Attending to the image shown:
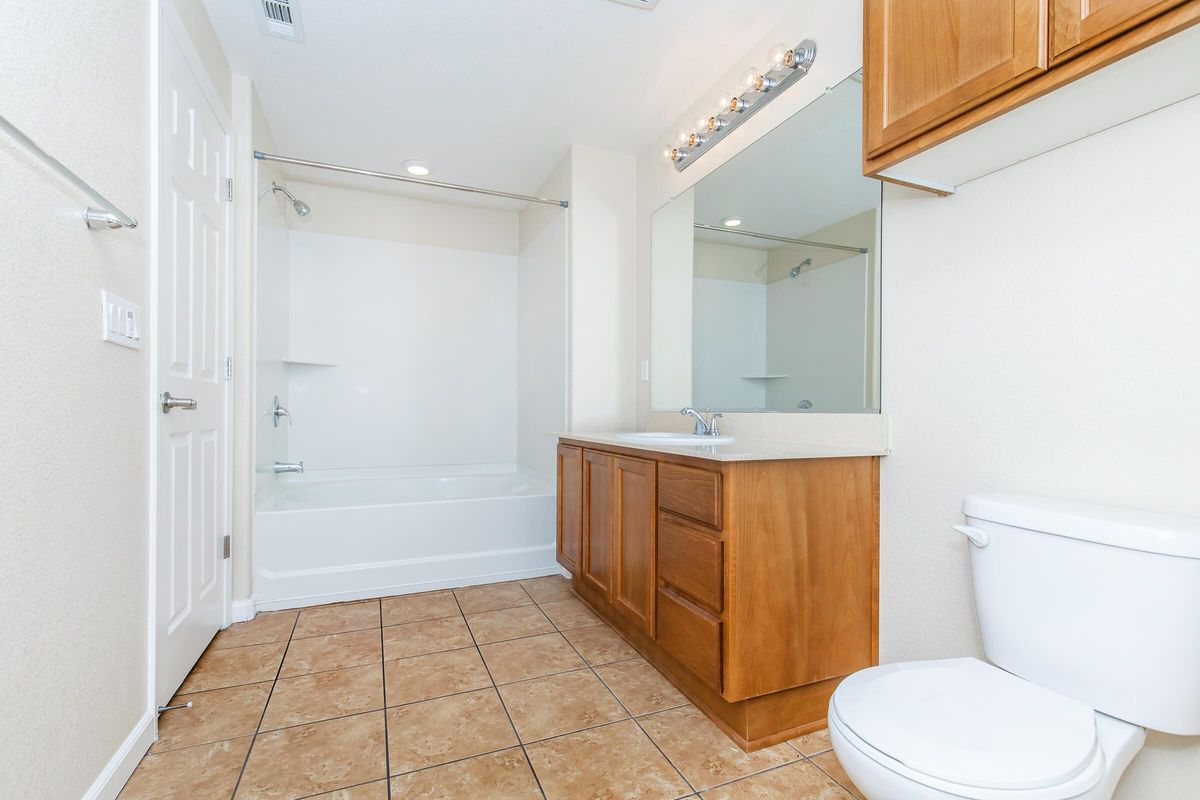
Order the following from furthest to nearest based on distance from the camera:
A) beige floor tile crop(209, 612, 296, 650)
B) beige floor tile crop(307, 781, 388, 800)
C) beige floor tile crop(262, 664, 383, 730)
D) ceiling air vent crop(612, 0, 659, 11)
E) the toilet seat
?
beige floor tile crop(209, 612, 296, 650)
ceiling air vent crop(612, 0, 659, 11)
beige floor tile crop(262, 664, 383, 730)
beige floor tile crop(307, 781, 388, 800)
the toilet seat

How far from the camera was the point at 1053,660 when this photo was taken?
1.06 m

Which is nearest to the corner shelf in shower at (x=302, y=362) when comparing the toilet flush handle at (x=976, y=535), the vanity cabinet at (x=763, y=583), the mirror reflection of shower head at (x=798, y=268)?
the vanity cabinet at (x=763, y=583)

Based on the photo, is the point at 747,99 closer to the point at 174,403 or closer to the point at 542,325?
the point at 542,325

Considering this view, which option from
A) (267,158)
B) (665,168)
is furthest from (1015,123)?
(267,158)

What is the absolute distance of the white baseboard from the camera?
2330 mm

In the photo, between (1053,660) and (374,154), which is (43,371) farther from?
(374,154)

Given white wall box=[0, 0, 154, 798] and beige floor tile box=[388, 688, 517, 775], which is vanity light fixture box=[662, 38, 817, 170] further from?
beige floor tile box=[388, 688, 517, 775]

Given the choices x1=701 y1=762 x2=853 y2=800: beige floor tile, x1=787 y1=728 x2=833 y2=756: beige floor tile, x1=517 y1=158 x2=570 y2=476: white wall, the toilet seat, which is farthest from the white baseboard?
the toilet seat

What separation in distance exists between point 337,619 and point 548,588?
954 millimetres

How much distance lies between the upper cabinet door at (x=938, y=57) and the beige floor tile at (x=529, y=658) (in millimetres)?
1832

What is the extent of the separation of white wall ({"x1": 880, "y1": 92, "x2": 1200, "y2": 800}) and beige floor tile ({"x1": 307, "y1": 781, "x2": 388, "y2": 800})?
4.57ft

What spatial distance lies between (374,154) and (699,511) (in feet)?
8.96

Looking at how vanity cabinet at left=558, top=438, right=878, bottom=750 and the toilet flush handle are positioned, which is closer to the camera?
the toilet flush handle

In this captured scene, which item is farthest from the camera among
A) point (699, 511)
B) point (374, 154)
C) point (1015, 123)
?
point (374, 154)
